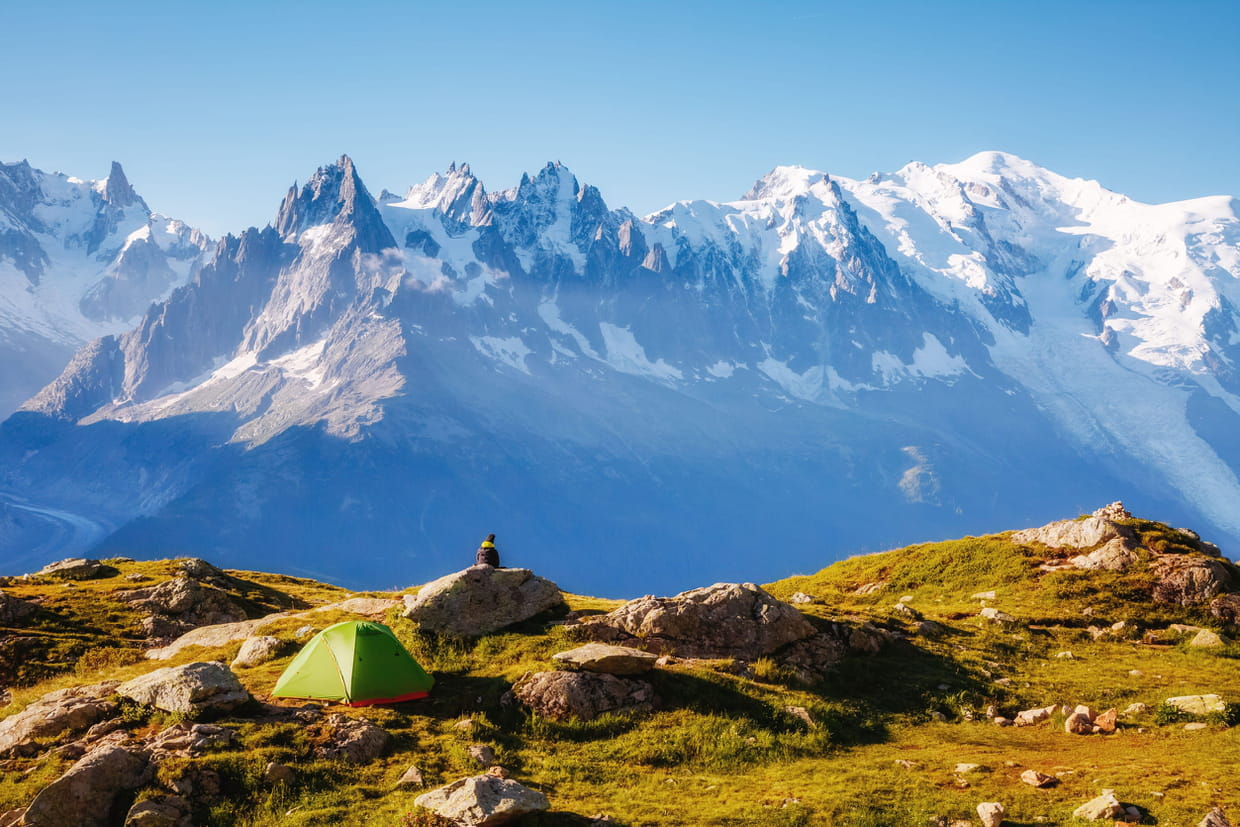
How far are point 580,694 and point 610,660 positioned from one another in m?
1.27

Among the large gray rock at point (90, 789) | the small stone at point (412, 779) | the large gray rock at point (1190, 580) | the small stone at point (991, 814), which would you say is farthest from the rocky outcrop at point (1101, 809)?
the large gray rock at point (1190, 580)

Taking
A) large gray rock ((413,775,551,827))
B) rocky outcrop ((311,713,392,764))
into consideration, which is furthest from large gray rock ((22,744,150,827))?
large gray rock ((413,775,551,827))

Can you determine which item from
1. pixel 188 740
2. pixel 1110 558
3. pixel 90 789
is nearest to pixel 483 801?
pixel 188 740

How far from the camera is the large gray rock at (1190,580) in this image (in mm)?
31766

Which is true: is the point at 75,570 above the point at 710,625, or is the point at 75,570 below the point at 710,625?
above

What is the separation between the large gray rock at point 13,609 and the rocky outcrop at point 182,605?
3.65m

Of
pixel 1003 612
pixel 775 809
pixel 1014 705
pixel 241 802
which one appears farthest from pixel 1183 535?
pixel 241 802

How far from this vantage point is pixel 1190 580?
105 ft

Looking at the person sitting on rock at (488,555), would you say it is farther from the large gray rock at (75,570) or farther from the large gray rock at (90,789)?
the large gray rock at (75,570)

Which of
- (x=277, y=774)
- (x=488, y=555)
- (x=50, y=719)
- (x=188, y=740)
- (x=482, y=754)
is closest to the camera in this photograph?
(x=277, y=774)

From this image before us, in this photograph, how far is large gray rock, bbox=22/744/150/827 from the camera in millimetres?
15797

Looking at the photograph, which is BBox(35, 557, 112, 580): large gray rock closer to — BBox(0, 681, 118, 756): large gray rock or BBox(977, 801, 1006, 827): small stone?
BBox(0, 681, 118, 756): large gray rock

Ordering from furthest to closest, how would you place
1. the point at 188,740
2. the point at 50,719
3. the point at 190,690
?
the point at 190,690 → the point at 50,719 → the point at 188,740

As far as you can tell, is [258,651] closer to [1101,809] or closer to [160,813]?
[160,813]
